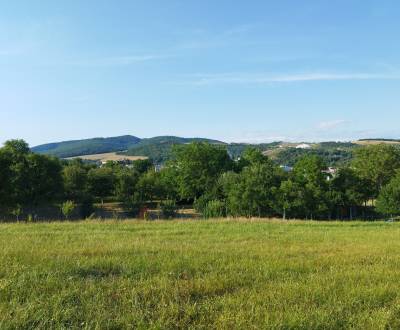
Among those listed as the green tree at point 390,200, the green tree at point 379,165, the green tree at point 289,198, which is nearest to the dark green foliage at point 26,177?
the green tree at point 289,198

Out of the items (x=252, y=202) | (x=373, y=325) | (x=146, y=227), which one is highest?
(x=373, y=325)

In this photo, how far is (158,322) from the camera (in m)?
4.52

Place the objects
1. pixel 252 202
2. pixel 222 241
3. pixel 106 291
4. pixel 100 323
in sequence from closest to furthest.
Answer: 1. pixel 100 323
2. pixel 106 291
3. pixel 222 241
4. pixel 252 202

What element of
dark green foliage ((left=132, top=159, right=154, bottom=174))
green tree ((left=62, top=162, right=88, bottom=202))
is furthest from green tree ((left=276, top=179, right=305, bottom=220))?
dark green foliage ((left=132, top=159, right=154, bottom=174))

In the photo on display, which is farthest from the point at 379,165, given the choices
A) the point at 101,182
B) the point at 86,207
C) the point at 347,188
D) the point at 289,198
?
the point at 86,207

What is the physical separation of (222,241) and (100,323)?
8.98 metres

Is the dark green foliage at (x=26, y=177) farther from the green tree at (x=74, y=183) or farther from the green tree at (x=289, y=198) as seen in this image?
the green tree at (x=289, y=198)

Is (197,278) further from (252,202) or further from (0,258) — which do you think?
(252,202)

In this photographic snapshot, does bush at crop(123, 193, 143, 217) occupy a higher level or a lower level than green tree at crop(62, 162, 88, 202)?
lower

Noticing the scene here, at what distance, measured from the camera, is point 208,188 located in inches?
3088

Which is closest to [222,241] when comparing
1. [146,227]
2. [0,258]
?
[146,227]

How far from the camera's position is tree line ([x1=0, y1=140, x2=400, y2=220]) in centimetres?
5838

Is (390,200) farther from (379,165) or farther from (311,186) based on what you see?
(379,165)

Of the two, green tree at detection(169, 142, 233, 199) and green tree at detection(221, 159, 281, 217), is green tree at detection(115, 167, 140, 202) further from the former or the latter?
green tree at detection(221, 159, 281, 217)
